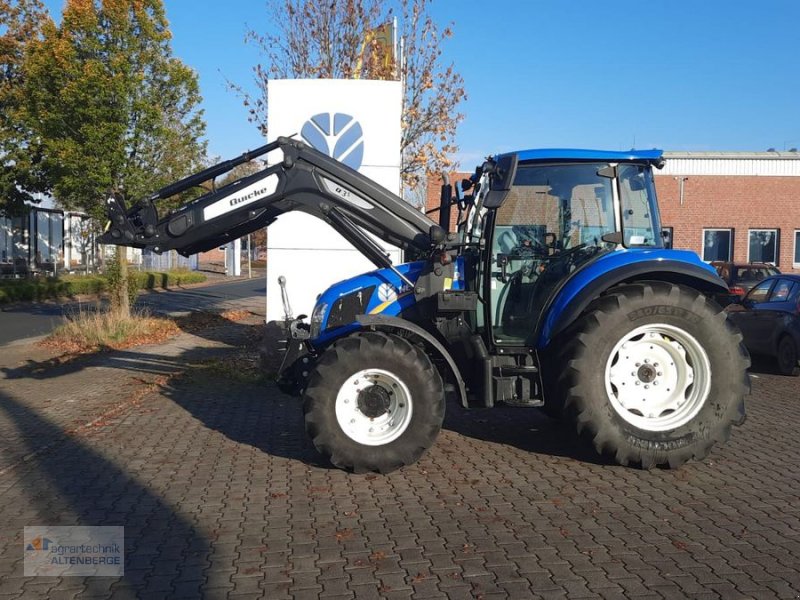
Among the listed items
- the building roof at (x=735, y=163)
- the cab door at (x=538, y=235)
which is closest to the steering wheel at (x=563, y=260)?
the cab door at (x=538, y=235)

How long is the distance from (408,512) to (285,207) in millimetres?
3164

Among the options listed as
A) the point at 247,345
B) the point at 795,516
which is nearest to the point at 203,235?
the point at 795,516

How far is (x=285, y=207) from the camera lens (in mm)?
7277

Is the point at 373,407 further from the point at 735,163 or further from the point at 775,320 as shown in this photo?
the point at 735,163

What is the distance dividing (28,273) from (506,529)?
1376 inches

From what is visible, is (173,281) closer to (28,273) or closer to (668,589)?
(28,273)

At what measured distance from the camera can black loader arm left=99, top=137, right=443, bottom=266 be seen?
7082mm

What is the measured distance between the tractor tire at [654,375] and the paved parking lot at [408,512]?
294 millimetres

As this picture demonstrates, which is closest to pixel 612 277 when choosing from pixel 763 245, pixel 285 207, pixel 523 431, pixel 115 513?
pixel 523 431

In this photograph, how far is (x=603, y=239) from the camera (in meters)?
6.68

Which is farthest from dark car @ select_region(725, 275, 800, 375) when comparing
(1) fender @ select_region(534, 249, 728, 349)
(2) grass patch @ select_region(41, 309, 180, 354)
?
(2) grass patch @ select_region(41, 309, 180, 354)

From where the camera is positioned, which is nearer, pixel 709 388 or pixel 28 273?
pixel 709 388

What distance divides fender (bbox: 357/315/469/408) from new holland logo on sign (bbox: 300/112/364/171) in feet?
21.0

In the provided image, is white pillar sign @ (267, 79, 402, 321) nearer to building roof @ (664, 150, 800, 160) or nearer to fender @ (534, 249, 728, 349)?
fender @ (534, 249, 728, 349)
